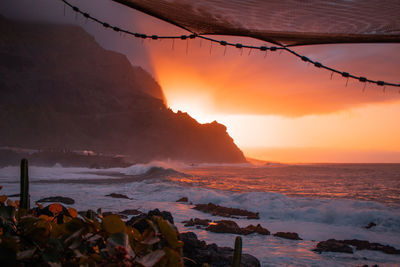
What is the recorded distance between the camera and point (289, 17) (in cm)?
279

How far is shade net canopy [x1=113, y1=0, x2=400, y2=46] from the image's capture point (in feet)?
8.32

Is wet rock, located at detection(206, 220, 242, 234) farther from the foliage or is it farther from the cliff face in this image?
the cliff face

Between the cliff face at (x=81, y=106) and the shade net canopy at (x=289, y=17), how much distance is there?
92677mm

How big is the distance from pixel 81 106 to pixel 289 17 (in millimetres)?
106322

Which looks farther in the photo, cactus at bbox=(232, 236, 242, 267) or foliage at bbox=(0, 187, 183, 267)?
cactus at bbox=(232, 236, 242, 267)

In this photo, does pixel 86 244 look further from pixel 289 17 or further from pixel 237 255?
pixel 289 17

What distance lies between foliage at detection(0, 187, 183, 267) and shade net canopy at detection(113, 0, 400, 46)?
8.00 feet

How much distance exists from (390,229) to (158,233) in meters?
14.1

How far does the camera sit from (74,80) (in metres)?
108

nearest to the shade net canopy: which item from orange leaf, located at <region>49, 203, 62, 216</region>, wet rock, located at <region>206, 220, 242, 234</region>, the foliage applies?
orange leaf, located at <region>49, 203, 62, 216</region>

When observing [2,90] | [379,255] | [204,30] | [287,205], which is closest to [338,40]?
[204,30]

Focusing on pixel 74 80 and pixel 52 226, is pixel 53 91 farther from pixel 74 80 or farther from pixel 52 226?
pixel 52 226

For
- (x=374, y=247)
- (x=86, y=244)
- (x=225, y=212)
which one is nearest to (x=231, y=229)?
(x=225, y=212)

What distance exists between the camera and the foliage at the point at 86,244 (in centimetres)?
51
